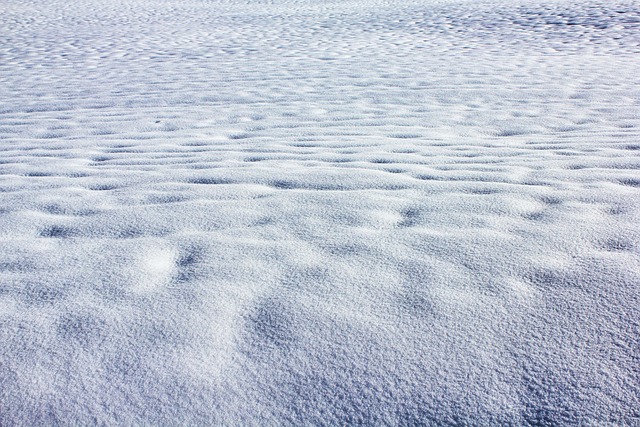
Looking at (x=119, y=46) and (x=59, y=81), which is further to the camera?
(x=119, y=46)

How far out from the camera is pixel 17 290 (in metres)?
1.83

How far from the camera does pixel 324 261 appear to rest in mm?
1979

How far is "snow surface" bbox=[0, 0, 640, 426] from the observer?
A: 134 centimetres

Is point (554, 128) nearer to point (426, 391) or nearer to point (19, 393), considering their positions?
point (426, 391)

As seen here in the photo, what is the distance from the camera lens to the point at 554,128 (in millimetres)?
4098

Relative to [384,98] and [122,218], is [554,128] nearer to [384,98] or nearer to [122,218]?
[384,98]

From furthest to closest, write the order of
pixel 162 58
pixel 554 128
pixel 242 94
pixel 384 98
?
pixel 162 58, pixel 242 94, pixel 384 98, pixel 554 128

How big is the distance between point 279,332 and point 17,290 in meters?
0.93

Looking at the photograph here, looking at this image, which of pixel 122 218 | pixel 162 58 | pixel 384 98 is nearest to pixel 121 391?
pixel 122 218

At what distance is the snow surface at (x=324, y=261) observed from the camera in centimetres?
134

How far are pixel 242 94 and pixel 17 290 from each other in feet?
13.6

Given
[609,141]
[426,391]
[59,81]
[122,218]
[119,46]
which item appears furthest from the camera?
[119,46]

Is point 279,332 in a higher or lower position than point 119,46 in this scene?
higher

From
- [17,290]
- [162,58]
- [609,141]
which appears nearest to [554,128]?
[609,141]
